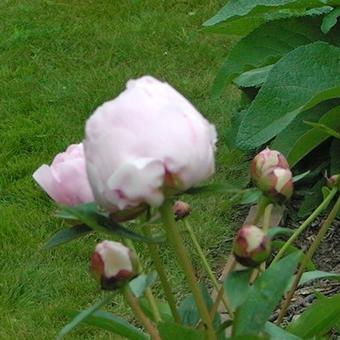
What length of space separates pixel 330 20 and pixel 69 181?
2.22m

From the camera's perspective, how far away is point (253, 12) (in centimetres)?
288

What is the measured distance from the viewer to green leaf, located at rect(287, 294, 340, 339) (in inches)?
48.4

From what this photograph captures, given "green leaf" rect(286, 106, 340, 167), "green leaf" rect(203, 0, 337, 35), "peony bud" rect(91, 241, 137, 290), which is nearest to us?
"peony bud" rect(91, 241, 137, 290)

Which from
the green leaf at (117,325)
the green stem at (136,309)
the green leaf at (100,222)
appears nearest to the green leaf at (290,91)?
the green leaf at (117,325)

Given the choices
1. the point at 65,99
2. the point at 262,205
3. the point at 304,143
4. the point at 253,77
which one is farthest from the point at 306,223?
the point at 65,99

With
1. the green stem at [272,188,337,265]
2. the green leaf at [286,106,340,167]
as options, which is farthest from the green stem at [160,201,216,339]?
the green leaf at [286,106,340,167]

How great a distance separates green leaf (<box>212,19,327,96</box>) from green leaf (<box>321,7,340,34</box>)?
0.54ft

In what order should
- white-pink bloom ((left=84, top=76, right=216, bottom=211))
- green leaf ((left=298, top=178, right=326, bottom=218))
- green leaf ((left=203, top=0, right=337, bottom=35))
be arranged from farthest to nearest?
green leaf ((left=298, top=178, right=326, bottom=218)) → green leaf ((left=203, top=0, right=337, bottom=35)) → white-pink bloom ((left=84, top=76, right=216, bottom=211))

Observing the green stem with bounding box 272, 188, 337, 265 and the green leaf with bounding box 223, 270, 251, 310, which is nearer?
the green leaf with bounding box 223, 270, 251, 310

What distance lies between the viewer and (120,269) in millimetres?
979

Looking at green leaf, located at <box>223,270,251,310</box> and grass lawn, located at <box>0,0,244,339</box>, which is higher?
green leaf, located at <box>223,270,251,310</box>

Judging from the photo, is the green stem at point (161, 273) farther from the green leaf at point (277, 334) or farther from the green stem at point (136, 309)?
the green leaf at point (277, 334)

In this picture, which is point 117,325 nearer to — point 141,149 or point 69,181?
point 69,181

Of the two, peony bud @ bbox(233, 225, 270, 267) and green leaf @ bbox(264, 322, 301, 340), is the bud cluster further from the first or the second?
green leaf @ bbox(264, 322, 301, 340)
